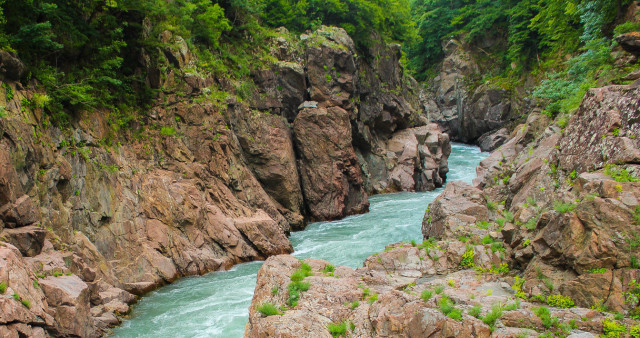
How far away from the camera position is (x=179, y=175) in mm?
17297

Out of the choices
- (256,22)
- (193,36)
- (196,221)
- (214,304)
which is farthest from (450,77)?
(214,304)

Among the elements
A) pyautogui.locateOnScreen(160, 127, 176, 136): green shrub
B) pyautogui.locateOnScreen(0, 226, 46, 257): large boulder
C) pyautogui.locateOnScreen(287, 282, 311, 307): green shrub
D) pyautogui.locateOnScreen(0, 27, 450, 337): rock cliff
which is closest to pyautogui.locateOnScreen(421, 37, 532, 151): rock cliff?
pyautogui.locateOnScreen(0, 27, 450, 337): rock cliff

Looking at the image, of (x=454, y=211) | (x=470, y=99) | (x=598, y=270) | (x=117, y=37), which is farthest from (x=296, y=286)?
(x=470, y=99)

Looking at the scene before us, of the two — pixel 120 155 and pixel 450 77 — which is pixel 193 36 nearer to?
pixel 120 155

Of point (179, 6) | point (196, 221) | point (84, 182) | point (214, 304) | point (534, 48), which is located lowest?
point (214, 304)

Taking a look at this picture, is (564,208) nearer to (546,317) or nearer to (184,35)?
(546,317)

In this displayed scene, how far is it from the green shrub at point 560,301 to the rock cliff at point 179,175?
9766mm

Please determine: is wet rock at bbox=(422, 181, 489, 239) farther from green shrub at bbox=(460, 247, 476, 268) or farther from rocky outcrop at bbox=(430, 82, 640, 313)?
green shrub at bbox=(460, 247, 476, 268)

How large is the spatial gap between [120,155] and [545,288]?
47.8ft

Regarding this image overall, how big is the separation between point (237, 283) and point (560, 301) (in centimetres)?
967

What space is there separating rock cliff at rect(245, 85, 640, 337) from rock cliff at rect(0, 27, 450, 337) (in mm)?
5154

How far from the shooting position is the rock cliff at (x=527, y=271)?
23.6ft

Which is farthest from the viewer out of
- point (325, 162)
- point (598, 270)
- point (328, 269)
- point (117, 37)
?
point (325, 162)

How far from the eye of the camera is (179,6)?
20.8m
